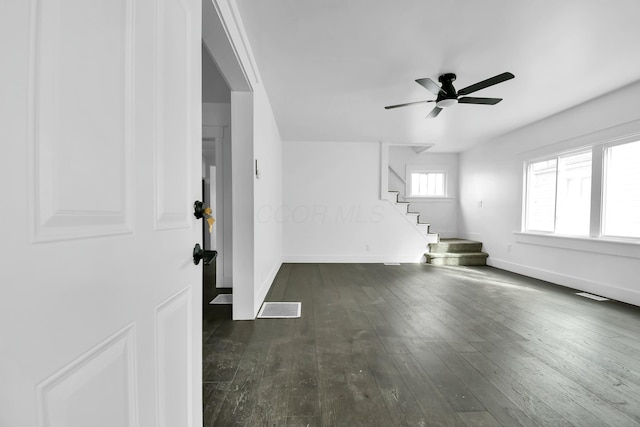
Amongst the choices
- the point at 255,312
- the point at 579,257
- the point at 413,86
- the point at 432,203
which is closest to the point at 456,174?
the point at 432,203

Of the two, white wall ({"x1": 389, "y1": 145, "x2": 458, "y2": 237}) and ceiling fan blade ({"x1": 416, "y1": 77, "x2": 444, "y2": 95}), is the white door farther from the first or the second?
white wall ({"x1": 389, "y1": 145, "x2": 458, "y2": 237})

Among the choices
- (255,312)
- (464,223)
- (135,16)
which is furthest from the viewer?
(464,223)

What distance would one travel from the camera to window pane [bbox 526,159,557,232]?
4.18 m

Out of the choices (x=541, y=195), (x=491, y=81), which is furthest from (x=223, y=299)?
(x=541, y=195)

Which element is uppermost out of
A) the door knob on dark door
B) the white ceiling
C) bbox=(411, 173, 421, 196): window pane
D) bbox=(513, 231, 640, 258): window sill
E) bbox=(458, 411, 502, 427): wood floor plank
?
the white ceiling

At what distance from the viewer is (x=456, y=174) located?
6.55 meters

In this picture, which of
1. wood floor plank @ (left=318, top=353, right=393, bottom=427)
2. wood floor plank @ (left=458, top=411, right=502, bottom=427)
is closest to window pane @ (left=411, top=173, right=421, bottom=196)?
wood floor plank @ (left=318, top=353, right=393, bottom=427)

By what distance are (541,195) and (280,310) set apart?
4.42m

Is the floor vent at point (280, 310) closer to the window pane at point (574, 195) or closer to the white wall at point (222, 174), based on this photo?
the white wall at point (222, 174)

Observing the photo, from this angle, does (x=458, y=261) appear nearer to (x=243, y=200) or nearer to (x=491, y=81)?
(x=491, y=81)

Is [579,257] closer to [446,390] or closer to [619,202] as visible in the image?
[619,202]

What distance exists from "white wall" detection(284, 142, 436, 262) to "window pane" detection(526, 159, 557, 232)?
6.18 feet

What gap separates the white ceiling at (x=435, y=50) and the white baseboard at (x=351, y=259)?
279 cm

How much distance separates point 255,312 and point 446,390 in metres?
1.69
